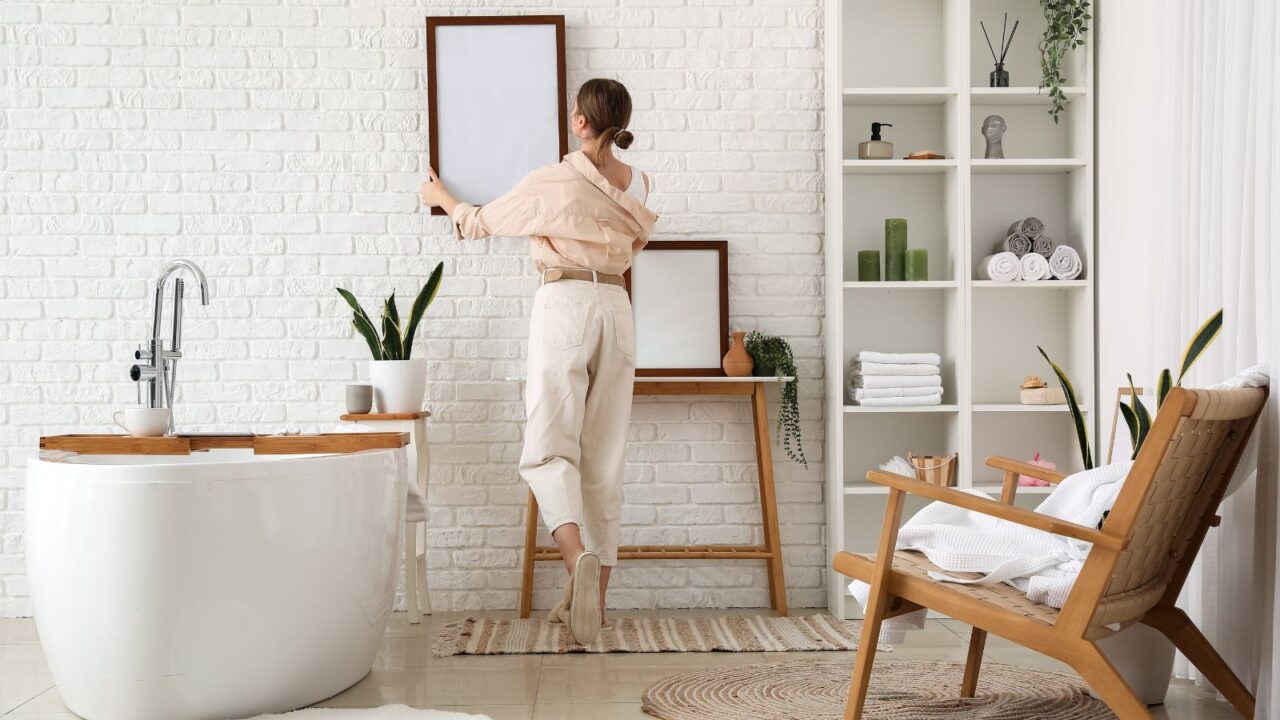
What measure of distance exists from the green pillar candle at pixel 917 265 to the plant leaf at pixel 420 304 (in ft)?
5.23

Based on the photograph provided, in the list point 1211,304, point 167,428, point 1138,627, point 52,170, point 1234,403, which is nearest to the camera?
point 1234,403

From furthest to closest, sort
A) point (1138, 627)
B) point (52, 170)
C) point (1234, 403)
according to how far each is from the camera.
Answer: point (52, 170)
point (1138, 627)
point (1234, 403)

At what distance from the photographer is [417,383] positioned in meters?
3.35

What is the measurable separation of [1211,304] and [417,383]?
234 centimetres

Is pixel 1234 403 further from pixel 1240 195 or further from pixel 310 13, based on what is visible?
pixel 310 13

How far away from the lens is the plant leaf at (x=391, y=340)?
11.0 ft

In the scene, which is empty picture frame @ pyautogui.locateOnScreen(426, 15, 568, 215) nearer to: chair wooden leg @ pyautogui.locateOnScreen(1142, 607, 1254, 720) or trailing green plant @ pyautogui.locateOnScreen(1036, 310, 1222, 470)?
trailing green plant @ pyautogui.locateOnScreen(1036, 310, 1222, 470)

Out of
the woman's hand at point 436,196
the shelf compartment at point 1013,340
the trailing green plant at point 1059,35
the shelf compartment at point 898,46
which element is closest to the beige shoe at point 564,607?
the woman's hand at point 436,196

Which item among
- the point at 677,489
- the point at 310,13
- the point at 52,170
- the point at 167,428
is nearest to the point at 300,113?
the point at 310,13

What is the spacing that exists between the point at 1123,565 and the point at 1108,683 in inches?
9.6

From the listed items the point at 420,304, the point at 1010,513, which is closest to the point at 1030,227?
the point at 1010,513

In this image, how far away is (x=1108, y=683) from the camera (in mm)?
1822

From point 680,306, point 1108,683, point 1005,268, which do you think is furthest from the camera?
point 680,306

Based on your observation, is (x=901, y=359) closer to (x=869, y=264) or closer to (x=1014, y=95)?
(x=869, y=264)
